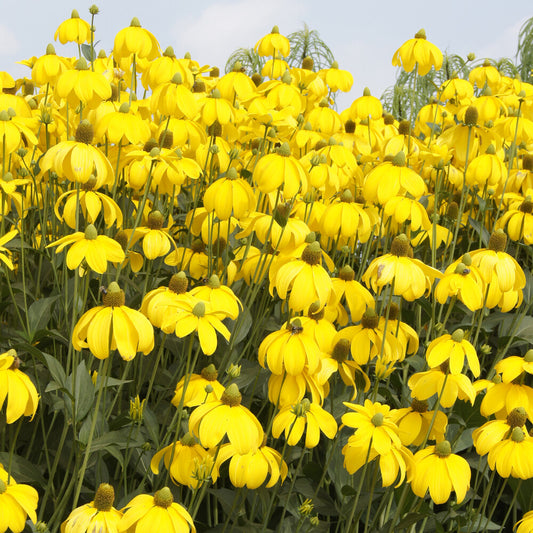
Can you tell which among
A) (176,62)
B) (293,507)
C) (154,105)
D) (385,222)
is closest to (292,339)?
(293,507)

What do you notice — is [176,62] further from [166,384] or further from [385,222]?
[166,384]

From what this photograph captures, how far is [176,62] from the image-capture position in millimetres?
2193

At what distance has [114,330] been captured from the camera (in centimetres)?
123

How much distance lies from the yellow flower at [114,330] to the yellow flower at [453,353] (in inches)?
22.6

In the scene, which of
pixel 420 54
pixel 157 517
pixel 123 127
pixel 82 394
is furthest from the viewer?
pixel 420 54

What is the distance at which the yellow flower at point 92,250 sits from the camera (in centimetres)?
136

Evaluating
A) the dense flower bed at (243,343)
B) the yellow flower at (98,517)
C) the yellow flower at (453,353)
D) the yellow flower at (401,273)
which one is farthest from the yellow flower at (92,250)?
the yellow flower at (453,353)

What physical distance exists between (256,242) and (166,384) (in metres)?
0.59

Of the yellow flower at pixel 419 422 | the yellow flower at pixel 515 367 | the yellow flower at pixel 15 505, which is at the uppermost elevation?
the yellow flower at pixel 515 367

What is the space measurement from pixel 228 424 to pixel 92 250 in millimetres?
434

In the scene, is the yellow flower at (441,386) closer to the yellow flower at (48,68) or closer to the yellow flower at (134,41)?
the yellow flower at (134,41)

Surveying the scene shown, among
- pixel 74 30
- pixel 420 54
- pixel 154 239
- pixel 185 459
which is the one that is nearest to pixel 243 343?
pixel 154 239

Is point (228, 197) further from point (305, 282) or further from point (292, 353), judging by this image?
point (292, 353)

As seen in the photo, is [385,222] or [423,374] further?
[385,222]
